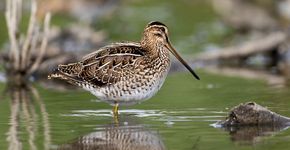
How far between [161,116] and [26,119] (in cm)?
144

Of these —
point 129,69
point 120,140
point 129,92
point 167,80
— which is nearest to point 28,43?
point 167,80

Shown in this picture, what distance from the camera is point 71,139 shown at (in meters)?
7.98

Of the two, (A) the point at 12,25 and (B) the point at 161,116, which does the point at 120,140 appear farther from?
(A) the point at 12,25

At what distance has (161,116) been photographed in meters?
9.23

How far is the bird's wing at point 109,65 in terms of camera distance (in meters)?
9.23

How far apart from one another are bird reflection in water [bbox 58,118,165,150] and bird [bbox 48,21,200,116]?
0.58 m

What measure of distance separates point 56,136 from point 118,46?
5.36 feet

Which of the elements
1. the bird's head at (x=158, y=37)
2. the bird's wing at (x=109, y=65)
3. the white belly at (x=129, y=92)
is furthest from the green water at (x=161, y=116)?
the bird's head at (x=158, y=37)

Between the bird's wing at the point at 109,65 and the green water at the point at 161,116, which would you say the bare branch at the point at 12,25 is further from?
the bird's wing at the point at 109,65

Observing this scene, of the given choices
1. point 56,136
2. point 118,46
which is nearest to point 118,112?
point 118,46

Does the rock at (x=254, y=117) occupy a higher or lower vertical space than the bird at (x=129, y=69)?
lower

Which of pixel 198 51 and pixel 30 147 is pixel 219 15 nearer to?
pixel 198 51

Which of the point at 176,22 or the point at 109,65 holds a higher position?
the point at 176,22

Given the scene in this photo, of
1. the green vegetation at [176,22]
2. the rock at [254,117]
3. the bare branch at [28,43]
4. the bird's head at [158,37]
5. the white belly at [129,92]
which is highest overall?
the green vegetation at [176,22]
